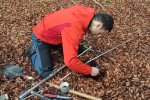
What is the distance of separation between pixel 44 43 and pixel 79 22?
1413mm

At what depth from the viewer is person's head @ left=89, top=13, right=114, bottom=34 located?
6.00 meters

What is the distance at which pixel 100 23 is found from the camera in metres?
6.02

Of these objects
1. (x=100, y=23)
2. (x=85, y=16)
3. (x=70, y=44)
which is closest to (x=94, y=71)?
(x=70, y=44)

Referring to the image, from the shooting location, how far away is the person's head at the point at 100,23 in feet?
19.7

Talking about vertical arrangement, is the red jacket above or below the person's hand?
above

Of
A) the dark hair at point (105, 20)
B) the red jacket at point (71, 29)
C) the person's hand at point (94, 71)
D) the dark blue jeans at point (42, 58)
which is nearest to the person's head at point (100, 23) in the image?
the dark hair at point (105, 20)

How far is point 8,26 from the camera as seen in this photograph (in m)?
8.87

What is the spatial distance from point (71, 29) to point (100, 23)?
574 millimetres

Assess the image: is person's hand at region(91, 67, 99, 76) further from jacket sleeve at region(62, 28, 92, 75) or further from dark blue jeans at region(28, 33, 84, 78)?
dark blue jeans at region(28, 33, 84, 78)

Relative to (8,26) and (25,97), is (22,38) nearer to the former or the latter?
(8,26)

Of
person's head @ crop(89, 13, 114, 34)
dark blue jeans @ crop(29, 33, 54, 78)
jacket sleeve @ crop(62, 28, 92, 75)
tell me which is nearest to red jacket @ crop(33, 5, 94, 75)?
jacket sleeve @ crop(62, 28, 92, 75)

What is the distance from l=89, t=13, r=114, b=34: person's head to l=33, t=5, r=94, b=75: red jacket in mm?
101

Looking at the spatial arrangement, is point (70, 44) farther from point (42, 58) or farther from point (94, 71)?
point (42, 58)

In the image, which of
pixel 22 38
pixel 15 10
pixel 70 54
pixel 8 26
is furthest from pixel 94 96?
pixel 15 10
